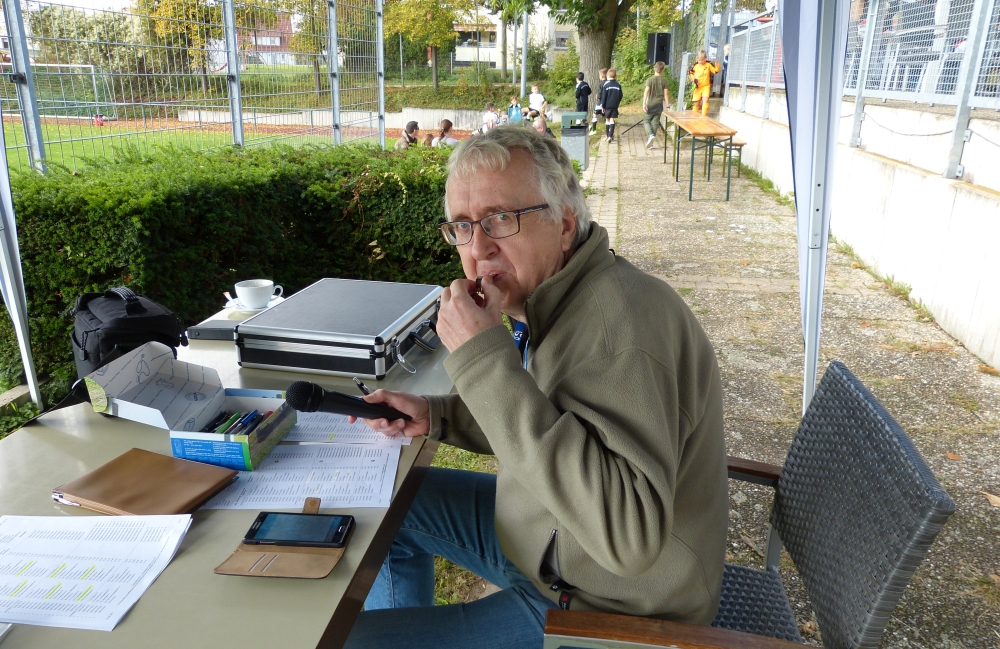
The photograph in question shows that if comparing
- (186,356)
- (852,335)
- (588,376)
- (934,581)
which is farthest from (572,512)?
(852,335)

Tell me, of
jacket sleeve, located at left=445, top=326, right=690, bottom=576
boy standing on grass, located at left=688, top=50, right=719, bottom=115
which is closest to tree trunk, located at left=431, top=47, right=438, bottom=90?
boy standing on grass, located at left=688, top=50, right=719, bottom=115

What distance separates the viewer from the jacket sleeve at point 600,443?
115cm

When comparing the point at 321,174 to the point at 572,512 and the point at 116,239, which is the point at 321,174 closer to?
the point at 116,239

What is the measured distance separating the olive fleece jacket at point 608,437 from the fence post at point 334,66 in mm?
6389

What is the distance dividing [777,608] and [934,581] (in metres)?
1.29

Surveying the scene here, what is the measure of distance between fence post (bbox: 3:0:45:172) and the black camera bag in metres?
2.35

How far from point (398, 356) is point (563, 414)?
36.0 inches

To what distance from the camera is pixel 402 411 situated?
1696mm

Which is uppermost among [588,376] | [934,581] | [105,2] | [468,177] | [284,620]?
[105,2]

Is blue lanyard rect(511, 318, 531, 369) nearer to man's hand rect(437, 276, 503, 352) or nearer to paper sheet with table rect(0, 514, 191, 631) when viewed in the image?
man's hand rect(437, 276, 503, 352)

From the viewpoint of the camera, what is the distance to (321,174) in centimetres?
520

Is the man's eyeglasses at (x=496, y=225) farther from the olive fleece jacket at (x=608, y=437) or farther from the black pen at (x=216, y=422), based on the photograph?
the black pen at (x=216, y=422)

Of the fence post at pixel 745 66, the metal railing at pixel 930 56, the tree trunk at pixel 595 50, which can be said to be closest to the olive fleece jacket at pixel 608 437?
the metal railing at pixel 930 56

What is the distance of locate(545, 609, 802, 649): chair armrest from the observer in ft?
3.84
